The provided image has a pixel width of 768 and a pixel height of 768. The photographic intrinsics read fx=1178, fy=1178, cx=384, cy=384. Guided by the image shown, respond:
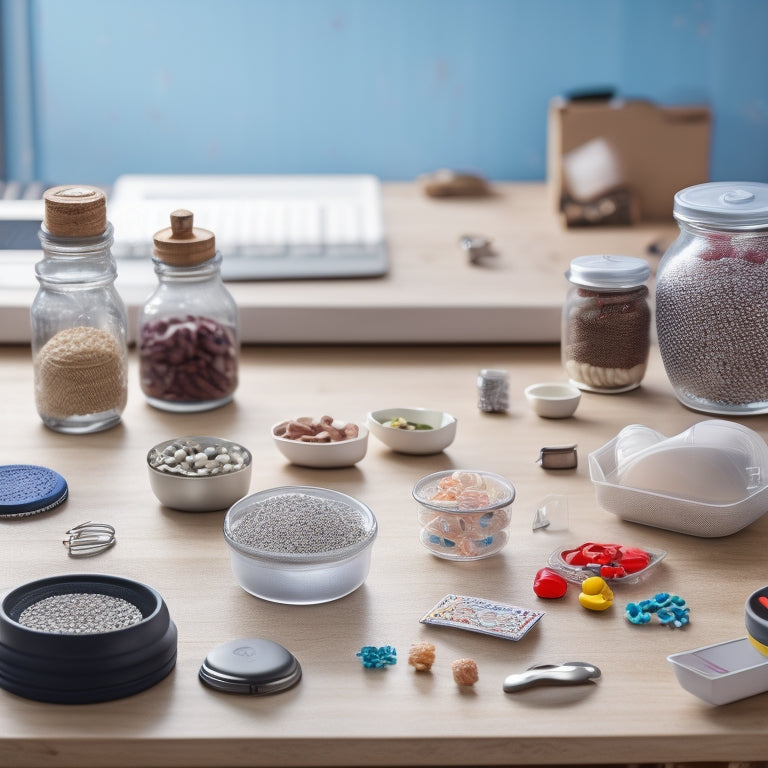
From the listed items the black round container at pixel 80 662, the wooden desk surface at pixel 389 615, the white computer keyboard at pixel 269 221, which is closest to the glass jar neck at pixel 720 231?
the wooden desk surface at pixel 389 615

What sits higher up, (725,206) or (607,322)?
(725,206)

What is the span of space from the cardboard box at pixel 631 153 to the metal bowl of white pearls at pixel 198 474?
87cm

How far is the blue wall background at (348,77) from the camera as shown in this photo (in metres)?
2.02

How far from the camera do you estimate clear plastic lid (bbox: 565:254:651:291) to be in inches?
50.6

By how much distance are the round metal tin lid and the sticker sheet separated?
122 mm

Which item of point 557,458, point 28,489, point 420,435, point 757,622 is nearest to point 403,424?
point 420,435

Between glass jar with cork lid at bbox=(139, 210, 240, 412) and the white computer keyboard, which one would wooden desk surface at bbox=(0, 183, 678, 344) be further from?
glass jar with cork lid at bbox=(139, 210, 240, 412)

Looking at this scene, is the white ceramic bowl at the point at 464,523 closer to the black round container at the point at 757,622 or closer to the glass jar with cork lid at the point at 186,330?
the black round container at the point at 757,622

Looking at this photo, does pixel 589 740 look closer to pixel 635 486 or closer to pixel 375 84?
pixel 635 486

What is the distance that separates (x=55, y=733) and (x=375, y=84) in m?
1.53

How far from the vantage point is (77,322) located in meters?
1.24

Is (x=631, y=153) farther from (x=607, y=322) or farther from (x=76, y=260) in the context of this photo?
(x=76, y=260)

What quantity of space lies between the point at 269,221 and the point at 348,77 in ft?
1.73

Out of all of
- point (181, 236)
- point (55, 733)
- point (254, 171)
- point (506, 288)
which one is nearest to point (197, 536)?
point (55, 733)
